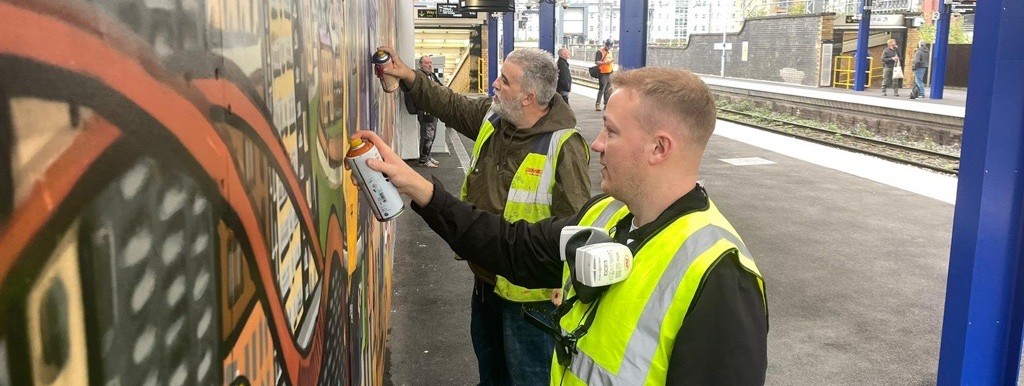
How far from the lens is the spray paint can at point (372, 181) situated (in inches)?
84.5

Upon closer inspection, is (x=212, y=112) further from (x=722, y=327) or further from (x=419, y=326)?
(x=419, y=326)

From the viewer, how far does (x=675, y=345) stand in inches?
64.6

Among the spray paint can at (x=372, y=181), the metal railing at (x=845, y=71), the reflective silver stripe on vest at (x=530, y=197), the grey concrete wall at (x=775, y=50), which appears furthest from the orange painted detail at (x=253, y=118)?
the metal railing at (x=845, y=71)

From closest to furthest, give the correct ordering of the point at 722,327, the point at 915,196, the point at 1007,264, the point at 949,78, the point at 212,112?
the point at 212,112 < the point at 722,327 < the point at 1007,264 < the point at 915,196 < the point at 949,78

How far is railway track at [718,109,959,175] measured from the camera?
1362 cm

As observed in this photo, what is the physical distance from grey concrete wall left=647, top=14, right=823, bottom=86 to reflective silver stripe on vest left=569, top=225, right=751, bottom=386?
35.2 meters

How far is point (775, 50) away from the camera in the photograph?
41906 mm

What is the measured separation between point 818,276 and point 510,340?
4.47m

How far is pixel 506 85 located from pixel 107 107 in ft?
8.48

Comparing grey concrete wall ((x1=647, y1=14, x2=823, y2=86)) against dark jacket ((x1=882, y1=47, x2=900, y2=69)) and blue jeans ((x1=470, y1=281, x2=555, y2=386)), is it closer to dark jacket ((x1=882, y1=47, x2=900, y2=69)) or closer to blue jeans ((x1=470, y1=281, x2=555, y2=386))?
dark jacket ((x1=882, y1=47, x2=900, y2=69))

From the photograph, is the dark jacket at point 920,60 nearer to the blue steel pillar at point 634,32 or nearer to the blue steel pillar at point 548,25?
the blue steel pillar at point 548,25

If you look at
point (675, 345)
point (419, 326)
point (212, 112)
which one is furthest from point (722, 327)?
point (419, 326)

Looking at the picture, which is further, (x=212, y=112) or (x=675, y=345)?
(x=675, y=345)

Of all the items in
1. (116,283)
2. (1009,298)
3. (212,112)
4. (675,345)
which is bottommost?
(1009,298)
